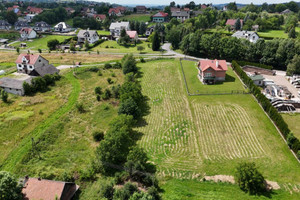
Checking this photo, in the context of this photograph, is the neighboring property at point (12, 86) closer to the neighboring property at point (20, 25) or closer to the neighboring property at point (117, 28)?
the neighboring property at point (117, 28)

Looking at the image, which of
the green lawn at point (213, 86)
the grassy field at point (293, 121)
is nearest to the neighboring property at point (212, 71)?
the green lawn at point (213, 86)

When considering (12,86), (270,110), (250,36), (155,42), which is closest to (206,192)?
(270,110)

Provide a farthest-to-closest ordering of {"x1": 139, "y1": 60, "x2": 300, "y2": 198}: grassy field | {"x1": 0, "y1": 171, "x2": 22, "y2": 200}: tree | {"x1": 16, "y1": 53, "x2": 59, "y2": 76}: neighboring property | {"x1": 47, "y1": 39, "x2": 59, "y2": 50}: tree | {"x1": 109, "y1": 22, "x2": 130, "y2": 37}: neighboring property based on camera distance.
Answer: {"x1": 109, "y1": 22, "x2": 130, "y2": 37}: neighboring property < {"x1": 47, "y1": 39, "x2": 59, "y2": 50}: tree < {"x1": 16, "y1": 53, "x2": 59, "y2": 76}: neighboring property < {"x1": 139, "y1": 60, "x2": 300, "y2": 198}: grassy field < {"x1": 0, "y1": 171, "x2": 22, "y2": 200}: tree

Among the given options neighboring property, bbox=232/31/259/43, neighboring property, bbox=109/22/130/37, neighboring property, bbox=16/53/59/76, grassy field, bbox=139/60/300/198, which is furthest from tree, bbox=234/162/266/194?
neighboring property, bbox=109/22/130/37

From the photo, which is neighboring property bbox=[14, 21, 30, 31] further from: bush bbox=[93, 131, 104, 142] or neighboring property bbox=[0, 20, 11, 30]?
bush bbox=[93, 131, 104, 142]

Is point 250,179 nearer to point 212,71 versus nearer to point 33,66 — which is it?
point 212,71
